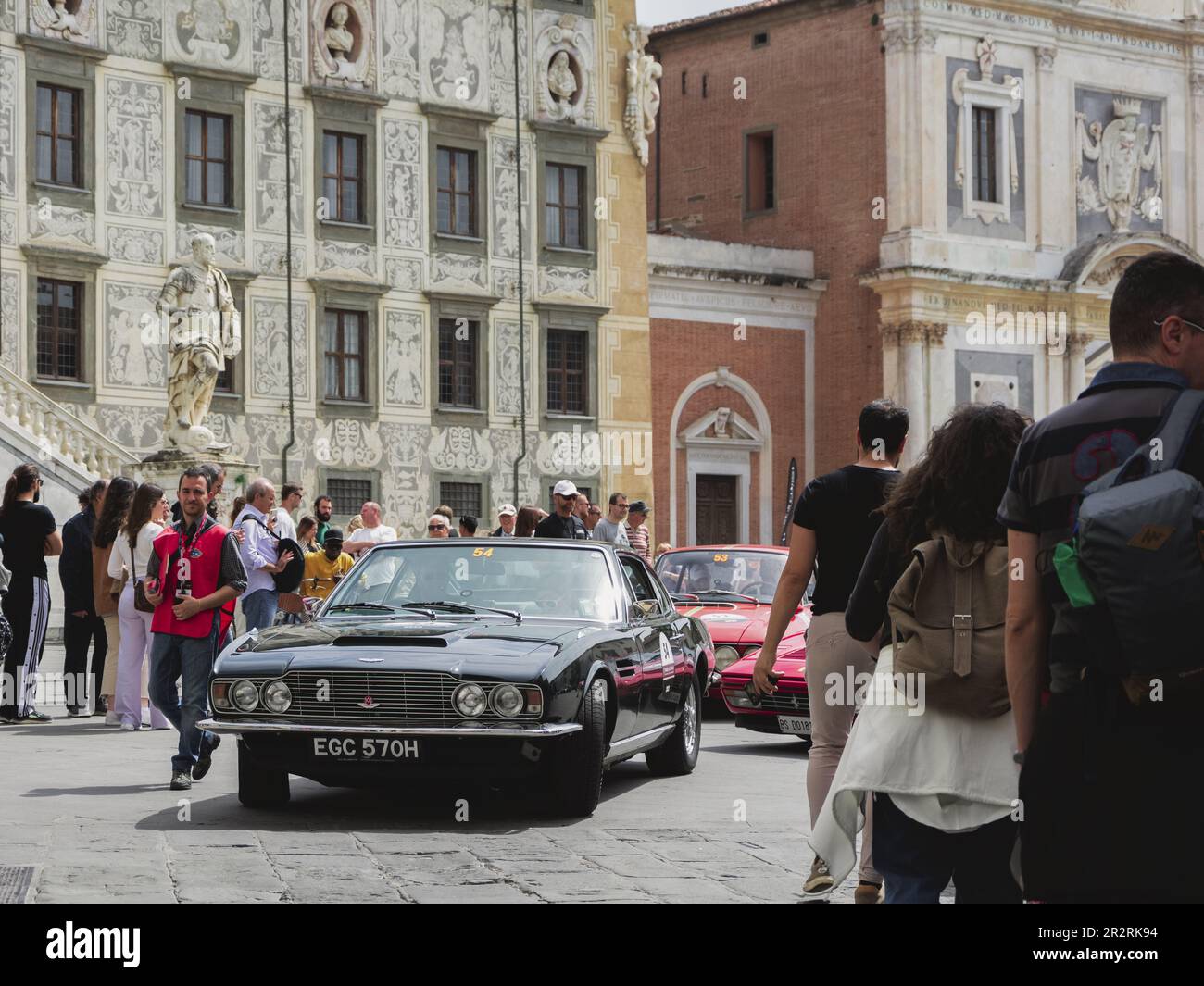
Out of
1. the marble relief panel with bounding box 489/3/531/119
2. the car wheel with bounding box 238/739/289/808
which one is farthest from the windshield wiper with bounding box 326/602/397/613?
the marble relief panel with bounding box 489/3/531/119

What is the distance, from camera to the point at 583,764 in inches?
435

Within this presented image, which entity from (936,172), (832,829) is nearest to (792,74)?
(936,172)

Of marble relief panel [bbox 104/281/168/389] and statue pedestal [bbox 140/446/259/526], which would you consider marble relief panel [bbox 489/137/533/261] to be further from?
statue pedestal [bbox 140/446/259/526]

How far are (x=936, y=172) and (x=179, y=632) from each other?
36.5m

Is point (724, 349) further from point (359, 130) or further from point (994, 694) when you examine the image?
point (994, 694)

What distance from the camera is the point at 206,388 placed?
90.3 ft

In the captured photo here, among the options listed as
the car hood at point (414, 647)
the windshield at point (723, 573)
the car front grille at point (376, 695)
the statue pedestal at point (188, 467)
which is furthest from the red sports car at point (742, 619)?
the statue pedestal at point (188, 467)

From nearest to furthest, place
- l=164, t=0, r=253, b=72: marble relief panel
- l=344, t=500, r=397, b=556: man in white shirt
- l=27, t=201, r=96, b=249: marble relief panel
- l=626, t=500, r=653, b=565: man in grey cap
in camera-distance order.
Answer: l=344, t=500, r=397, b=556: man in white shirt → l=626, t=500, r=653, b=565: man in grey cap → l=27, t=201, r=96, b=249: marble relief panel → l=164, t=0, r=253, b=72: marble relief panel

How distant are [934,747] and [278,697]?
5135 millimetres

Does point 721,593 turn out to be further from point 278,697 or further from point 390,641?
point 278,697

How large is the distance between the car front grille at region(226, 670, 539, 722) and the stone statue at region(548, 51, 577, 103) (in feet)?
98.9

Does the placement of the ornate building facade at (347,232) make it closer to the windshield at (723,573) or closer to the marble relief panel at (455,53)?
the marble relief panel at (455,53)

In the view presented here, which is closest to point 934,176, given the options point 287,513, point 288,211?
point 288,211

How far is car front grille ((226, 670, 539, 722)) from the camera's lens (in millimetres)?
10734
